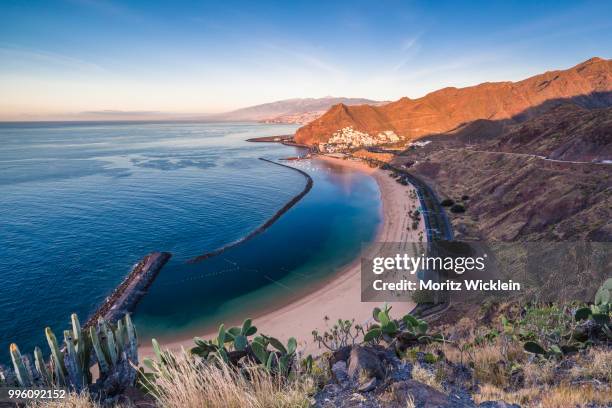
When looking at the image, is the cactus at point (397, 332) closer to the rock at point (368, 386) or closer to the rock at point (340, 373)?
the rock at point (340, 373)

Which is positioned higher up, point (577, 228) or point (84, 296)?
point (577, 228)

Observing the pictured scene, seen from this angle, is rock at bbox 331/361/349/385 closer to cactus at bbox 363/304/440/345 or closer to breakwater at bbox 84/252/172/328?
cactus at bbox 363/304/440/345

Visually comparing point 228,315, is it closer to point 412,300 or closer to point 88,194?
point 412,300

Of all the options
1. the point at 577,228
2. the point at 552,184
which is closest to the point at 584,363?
the point at 577,228

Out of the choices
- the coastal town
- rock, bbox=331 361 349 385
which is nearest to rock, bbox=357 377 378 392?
rock, bbox=331 361 349 385

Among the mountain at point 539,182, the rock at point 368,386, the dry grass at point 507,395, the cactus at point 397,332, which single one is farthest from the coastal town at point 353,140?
the rock at point 368,386

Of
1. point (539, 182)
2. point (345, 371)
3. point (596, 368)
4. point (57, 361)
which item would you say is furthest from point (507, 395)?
point (539, 182)
